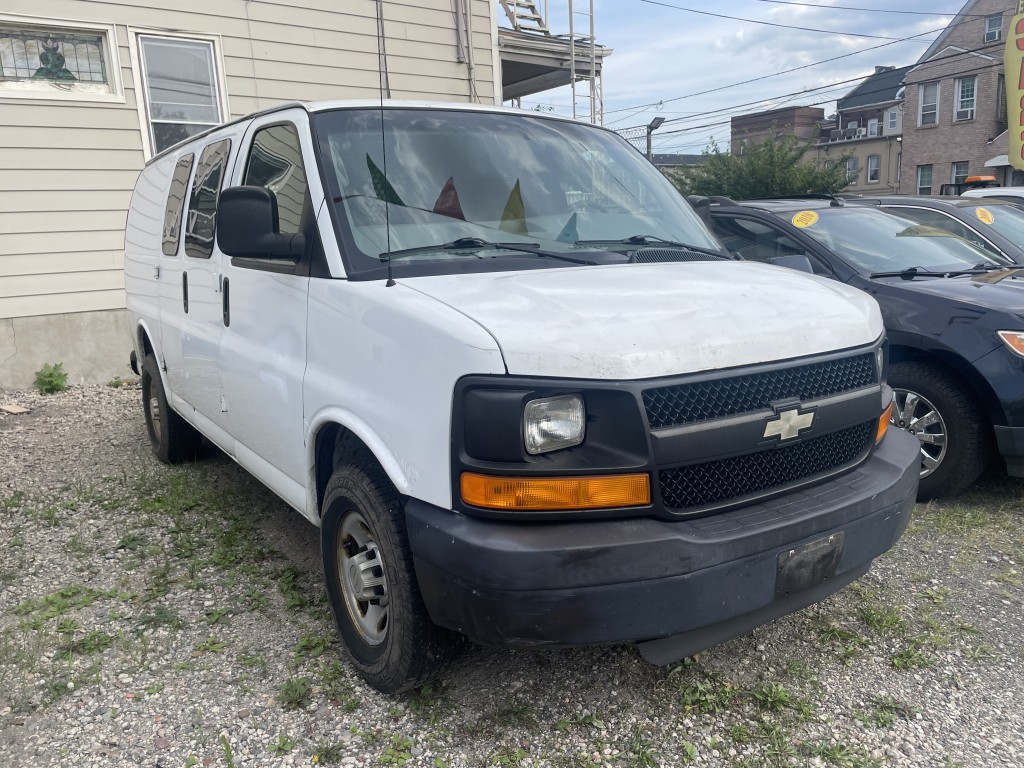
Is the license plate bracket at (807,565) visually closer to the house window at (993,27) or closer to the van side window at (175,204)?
the van side window at (175,204)

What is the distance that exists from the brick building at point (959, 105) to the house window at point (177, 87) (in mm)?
34010

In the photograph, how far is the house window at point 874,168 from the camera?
47062 mm

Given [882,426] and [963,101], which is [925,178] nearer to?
[963,101]

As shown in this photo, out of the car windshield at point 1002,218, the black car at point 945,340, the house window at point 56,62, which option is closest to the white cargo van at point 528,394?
Result: the black car at point 945,340

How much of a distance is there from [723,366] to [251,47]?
26.9 feet

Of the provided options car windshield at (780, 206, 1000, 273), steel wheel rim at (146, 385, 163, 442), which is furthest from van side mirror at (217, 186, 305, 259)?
car windshield at (780, 206, 1000, 273)

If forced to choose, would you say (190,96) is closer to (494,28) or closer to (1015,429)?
(494,28)

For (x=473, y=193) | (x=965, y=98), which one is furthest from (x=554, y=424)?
(x=965, y=98)

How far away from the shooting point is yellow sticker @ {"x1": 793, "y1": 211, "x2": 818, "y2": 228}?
5.54 metres

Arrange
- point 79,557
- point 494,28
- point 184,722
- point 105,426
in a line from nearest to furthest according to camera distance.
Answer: point 184,722 → point 79,557 → point 105,426 → point 494,28

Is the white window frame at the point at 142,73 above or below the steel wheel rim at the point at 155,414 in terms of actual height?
above

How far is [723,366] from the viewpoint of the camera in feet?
7.61

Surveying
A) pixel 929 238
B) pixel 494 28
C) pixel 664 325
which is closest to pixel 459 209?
pixel 664 325

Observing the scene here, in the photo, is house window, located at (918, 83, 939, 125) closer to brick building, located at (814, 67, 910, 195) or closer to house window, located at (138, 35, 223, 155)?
brick building, located at (814, 67, 910, 195)
